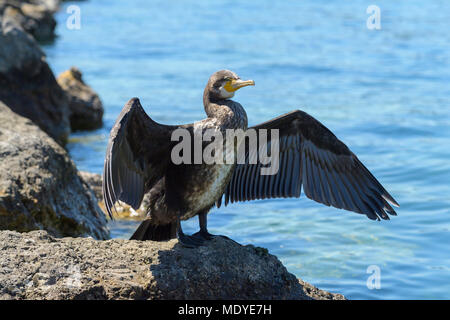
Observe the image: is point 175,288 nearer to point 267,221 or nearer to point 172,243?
point 172,243

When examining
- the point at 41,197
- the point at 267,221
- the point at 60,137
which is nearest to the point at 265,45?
the point at 60,137

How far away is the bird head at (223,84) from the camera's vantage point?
458 centimetres

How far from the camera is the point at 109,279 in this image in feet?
12.5

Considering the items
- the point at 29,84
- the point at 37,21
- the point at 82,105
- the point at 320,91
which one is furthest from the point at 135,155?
the point at 37,21

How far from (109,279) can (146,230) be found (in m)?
1.00

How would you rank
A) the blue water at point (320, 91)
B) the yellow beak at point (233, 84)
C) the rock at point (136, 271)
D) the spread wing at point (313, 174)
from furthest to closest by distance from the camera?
1. the blue water at point (320, 91)
2. the spread wing at point (313, 174)
3. the yellow beak at point (233, 84)
4. the rock at point (136, 271)

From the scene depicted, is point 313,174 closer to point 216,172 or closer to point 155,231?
point 216,172

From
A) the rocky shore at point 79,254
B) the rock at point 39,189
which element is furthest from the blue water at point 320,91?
the rocky shore at point 79,254

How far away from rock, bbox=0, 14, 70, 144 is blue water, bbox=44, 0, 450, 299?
2.12ft

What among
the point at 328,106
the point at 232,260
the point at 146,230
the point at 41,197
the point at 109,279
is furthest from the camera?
the point at 328,106

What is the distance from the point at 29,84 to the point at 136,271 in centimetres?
622

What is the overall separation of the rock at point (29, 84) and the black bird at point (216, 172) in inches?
190

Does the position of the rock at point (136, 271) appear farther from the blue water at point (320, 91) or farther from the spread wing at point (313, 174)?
the blue water at point (320, 91)
